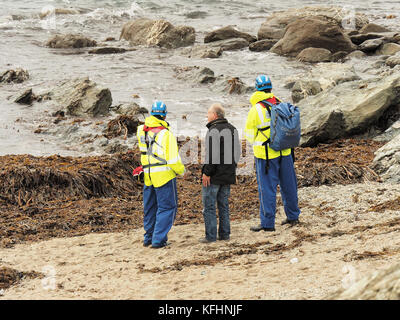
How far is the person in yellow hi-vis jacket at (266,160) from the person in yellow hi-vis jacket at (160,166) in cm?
108

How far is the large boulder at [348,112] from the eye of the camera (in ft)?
37.6

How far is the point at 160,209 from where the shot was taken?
7035 millimetres

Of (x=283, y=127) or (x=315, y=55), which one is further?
(x=315, y=55)

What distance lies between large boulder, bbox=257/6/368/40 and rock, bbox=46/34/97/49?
860 cm

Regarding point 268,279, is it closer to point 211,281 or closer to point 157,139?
point 211,281

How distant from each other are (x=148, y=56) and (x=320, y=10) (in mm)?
11702

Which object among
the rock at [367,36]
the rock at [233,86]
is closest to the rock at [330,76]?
the rock at [233,86]

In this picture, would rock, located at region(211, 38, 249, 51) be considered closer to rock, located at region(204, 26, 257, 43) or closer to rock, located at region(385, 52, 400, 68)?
rock, located at region(204, 26, 257, 43)

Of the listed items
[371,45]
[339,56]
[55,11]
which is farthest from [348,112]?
[55,11]

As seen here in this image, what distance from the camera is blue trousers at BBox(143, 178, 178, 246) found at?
22.9 feet

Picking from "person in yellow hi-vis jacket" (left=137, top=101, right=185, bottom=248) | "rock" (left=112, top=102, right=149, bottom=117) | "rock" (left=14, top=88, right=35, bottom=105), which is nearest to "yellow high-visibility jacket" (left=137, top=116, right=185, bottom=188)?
"person in yellow hi-vis jacket" (left=137, top=101, right=185, bottom=248)

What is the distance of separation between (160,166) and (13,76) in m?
15.9

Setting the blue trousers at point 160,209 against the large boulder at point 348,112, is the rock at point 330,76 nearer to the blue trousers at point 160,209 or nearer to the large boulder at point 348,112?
the large boulder at point 348,112

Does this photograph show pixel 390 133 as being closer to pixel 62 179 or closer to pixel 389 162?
pixel 389 162
